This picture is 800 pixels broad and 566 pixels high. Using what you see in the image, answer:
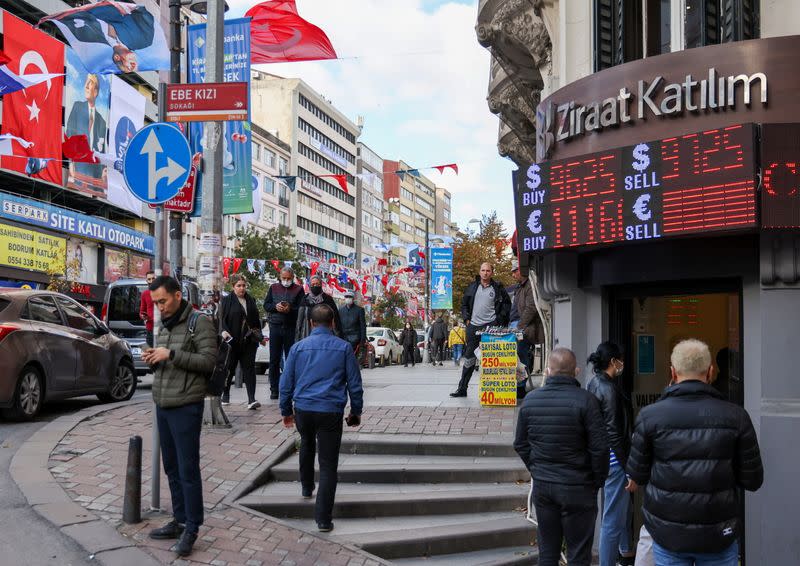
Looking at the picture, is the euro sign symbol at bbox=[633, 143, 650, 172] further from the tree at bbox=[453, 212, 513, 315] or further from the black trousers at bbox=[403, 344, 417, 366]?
the tree at bbox=[453, 212, 513, 315]

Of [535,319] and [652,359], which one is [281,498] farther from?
[535,319]

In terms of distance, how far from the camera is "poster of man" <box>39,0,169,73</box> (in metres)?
12.4

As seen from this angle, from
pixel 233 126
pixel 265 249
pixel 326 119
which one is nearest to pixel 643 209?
pixel 233 126

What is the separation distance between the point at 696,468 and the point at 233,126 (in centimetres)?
1346

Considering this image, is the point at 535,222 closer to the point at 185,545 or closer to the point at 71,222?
the point at 185,545

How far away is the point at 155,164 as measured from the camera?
7.59 meters

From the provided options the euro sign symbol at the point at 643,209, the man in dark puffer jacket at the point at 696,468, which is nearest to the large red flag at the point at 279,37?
the euro sign symbol at the point at 643,209

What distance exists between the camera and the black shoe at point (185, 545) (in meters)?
6.20

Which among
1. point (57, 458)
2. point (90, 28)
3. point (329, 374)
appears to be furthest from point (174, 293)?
point (90, 28)

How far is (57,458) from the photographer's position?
8.44 metres

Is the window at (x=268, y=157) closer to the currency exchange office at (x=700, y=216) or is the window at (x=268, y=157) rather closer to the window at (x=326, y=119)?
the window at (x=326, y=119)

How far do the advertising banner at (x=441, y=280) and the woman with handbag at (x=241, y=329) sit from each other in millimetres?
24204

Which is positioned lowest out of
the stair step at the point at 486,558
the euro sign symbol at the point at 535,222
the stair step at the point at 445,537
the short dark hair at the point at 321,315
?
the stair step at the point at 486,558

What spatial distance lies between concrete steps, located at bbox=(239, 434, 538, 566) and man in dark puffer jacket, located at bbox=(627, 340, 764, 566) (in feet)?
9.66
